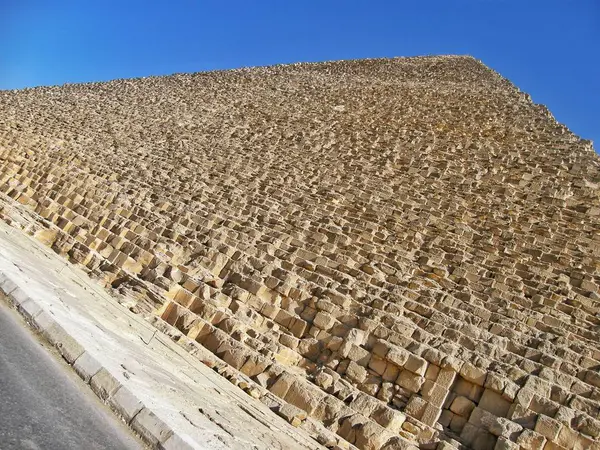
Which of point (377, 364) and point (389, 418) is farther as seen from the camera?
point (377, 364)

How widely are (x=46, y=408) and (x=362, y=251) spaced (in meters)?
4.65

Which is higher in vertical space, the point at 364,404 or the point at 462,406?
the point at 462,406

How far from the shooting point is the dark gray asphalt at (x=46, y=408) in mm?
2406

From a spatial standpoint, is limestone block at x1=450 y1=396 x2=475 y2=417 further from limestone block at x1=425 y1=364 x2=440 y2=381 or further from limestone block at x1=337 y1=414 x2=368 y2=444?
limestone block at x1=337 y1=414 x2=368 y2=444

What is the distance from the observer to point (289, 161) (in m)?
10.6

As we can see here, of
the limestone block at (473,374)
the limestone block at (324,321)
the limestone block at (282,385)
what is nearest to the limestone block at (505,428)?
the limestone block at (473,374)

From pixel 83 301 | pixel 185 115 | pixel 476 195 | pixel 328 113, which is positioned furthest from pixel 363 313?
pixel 185 115

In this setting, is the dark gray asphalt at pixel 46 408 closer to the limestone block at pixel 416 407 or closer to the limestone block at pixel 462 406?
the limestone block at pixel 416 407

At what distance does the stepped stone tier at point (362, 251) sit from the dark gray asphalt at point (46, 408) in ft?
6.01

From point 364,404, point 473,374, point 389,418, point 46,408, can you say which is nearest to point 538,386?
point 473,374

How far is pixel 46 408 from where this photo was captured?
2.67 meters

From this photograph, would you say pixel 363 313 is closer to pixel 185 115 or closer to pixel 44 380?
pixel 44 380

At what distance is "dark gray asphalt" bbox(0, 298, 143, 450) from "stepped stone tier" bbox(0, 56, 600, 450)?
1831 mm

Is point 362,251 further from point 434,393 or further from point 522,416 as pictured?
point 522,416
